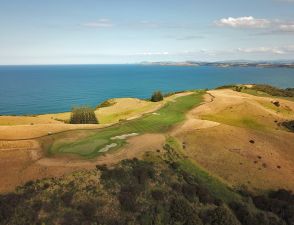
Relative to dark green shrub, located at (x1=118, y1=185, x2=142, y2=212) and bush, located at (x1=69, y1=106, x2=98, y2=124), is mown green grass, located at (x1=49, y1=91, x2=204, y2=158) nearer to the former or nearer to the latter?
dark green shrub, located at (x1=118, y1=185, x2=142, y2=212)

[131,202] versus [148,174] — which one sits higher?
Result: [148,174]

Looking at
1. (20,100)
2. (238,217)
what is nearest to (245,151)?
(238,217)

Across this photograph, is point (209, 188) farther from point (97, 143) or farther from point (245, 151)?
point (97, 143)

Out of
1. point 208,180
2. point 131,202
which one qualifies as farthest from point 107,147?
point 131,202

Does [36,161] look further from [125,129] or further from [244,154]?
[244,154]

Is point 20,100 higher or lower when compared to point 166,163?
lower

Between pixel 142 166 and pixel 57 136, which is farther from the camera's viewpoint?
pixel 57 136

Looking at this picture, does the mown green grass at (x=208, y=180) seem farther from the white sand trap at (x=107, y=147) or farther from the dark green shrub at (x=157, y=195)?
the white sand trap at (x=107, y=147)
